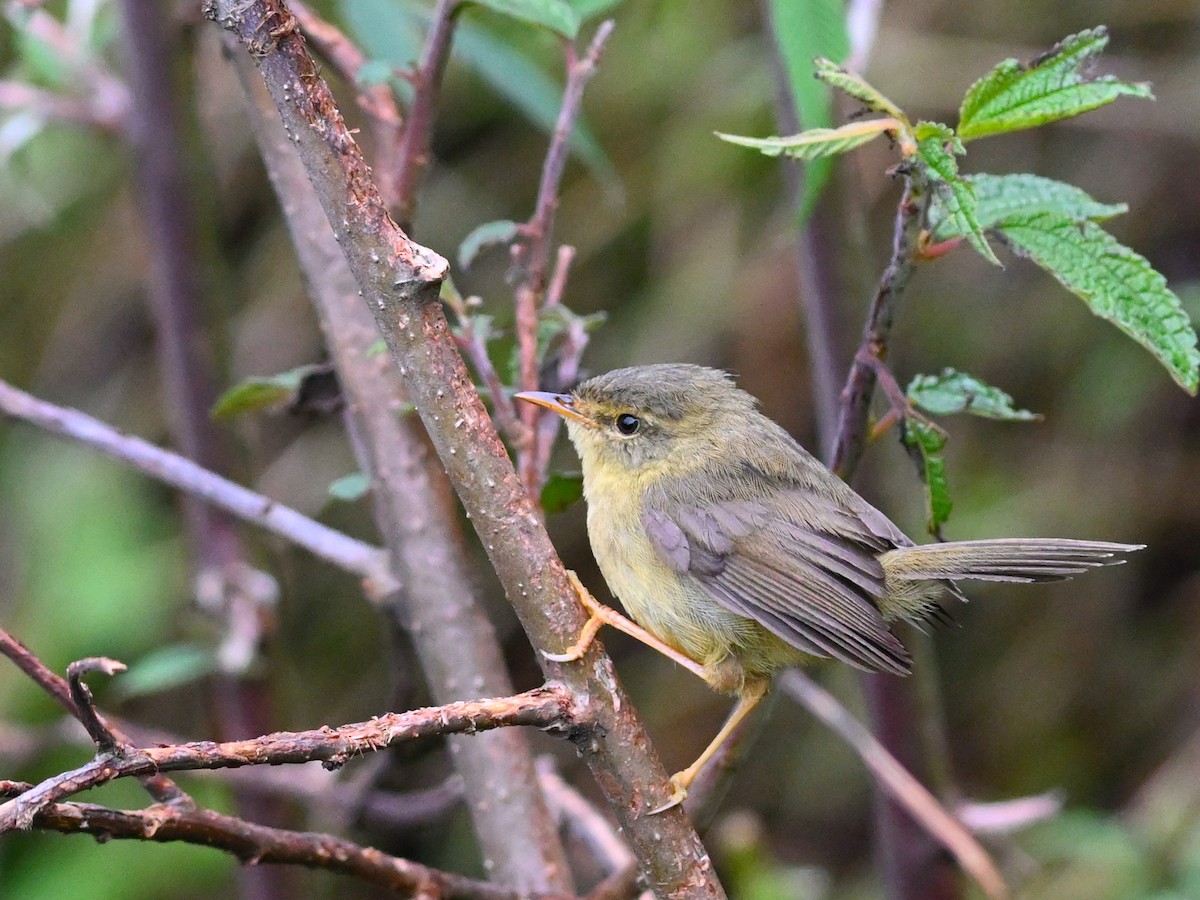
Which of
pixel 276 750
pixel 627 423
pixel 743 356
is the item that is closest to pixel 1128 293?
pixel 276 750

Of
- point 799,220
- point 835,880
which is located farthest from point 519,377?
point 835,880

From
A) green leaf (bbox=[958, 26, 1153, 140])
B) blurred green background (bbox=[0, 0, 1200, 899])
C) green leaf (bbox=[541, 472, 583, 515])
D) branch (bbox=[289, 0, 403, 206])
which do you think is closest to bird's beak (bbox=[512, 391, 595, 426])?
green leaf (bbox=[541, 472, 583, 515])

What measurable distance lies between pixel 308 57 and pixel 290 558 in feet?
13.1

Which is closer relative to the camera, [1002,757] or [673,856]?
[673,856]

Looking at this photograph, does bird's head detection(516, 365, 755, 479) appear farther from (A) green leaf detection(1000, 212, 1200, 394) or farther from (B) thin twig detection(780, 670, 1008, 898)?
(A) green leaf detection(1000, 212, 1200, 394)

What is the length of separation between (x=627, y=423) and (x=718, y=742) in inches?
31.9

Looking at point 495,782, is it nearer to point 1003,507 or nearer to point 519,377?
point 519,377

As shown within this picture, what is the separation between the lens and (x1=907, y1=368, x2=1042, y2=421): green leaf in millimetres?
1827

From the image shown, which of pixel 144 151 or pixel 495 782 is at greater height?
pixel 144 151

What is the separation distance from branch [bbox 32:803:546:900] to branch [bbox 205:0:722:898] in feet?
1.06

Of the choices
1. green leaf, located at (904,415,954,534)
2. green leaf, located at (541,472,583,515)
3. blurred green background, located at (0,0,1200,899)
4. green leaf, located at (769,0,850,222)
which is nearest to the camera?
green leaf, located at (904,415,954,534)

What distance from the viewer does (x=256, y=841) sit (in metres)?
1.55

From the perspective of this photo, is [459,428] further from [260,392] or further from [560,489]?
[260,392]

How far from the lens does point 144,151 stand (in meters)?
2.92
